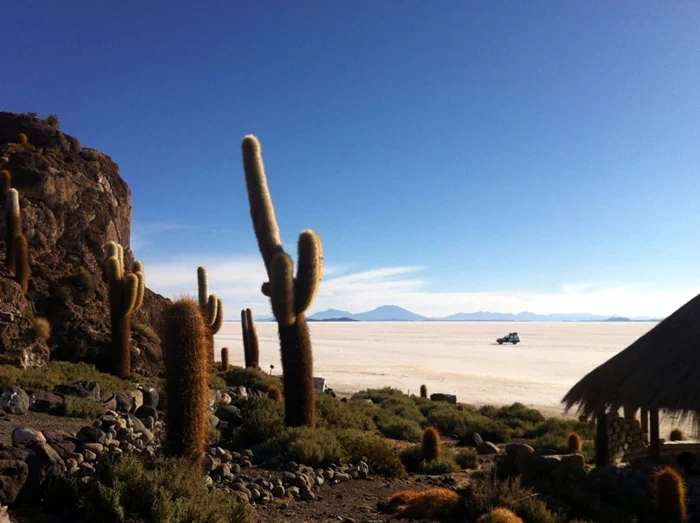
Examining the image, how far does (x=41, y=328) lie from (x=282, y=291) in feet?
28.2

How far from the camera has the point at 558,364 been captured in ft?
161

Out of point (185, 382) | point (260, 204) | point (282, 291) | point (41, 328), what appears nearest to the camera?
point (185, 382)

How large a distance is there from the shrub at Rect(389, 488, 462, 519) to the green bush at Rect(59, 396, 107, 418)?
6.53 meters

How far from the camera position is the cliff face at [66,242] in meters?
18.0

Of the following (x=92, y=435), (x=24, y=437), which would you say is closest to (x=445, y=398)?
(x=92, y=435)

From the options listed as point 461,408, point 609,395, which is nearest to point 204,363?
point 609,395

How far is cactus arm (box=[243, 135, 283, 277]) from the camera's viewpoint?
12992 millimetres

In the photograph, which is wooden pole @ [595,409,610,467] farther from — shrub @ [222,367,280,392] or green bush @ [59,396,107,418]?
shrub @ [222,367,280,392]

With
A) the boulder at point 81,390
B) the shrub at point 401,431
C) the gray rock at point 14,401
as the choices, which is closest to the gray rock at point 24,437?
the gray rock at point 14,401

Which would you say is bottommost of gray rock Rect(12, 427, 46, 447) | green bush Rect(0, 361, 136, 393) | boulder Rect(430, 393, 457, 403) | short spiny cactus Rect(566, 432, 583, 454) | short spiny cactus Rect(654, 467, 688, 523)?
boulder Rect(430, 393, 457, 403)

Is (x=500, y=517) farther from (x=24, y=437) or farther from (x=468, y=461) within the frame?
(x=24, y=437)

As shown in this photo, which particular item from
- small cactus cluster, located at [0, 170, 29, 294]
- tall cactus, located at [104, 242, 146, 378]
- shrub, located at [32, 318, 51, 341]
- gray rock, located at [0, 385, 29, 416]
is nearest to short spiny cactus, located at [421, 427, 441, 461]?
gray rock, located at [0, 385, 29, 416]

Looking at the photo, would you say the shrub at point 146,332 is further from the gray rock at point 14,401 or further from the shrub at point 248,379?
the gray rock at point 14,401

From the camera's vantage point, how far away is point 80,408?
465 inches
